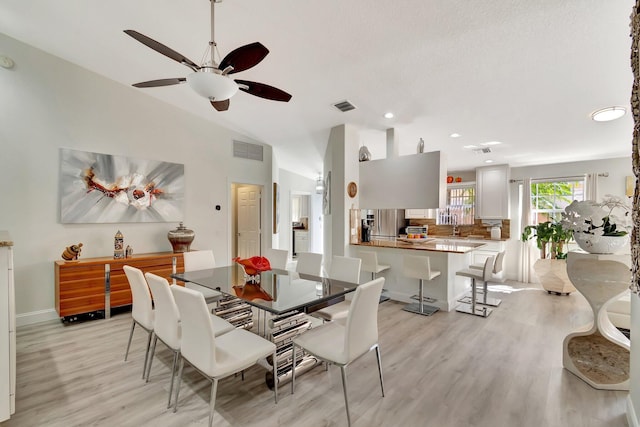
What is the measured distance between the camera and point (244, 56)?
6.56 ft

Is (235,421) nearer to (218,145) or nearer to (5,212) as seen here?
(5,212)

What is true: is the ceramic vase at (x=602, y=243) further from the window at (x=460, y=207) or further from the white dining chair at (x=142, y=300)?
the window at (x=460, y=207)

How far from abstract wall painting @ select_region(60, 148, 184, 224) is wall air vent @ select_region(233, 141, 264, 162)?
110 cm

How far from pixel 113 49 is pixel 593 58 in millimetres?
4981

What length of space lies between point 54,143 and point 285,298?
391cm

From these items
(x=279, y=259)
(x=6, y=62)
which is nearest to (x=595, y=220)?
(x=279, y=259)

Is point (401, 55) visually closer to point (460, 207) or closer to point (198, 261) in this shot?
point (198, 261)

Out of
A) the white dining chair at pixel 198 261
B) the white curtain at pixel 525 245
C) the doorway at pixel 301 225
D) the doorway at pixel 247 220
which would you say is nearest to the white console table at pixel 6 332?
the white dining chair at pixel 198 261

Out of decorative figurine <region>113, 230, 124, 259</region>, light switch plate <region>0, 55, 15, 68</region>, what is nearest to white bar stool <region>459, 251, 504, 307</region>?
decorative figurine <region>113, 230, 124, 259</region>

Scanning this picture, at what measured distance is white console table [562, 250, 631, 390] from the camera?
2.19 metres

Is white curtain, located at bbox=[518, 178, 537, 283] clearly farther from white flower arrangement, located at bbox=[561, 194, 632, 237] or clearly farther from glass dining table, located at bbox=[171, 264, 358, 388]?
glass dining table, located at bbox=[171, 264, 358, 388]

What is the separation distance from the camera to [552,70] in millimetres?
2666

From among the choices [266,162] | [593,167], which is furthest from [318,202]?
[593,167]

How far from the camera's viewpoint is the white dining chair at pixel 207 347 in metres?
1.63
